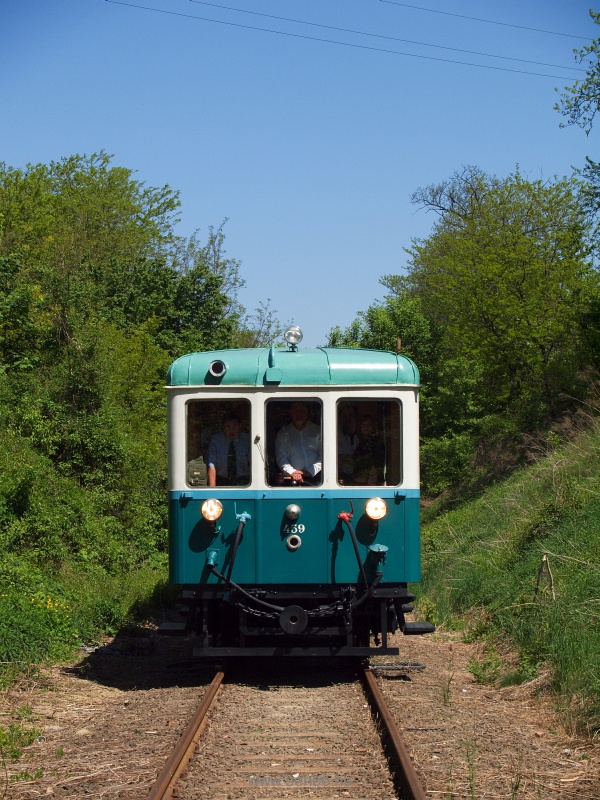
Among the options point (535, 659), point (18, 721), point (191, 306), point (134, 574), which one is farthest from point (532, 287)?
point (18, 721)

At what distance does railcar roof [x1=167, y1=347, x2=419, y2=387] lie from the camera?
30.7 ft

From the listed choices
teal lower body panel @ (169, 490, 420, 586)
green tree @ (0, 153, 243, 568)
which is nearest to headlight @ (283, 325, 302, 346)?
teal lower body panel @ (169, 490, 420, 586)

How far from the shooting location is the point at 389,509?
925cm

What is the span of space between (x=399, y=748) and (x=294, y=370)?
13.2 ft

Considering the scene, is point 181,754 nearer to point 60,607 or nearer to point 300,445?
point 300,445

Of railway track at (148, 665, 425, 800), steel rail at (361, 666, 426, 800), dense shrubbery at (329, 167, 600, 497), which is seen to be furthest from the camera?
dense shrubbery at (329, 167, 600, 497)

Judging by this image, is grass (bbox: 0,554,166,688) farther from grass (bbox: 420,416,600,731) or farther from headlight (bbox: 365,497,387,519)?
grass (bbox: 420,416,600,731)

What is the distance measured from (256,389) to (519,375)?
21467mm

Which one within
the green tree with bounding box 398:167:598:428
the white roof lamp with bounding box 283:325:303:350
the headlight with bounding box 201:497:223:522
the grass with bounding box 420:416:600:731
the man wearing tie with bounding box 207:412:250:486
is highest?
the green tree with bounding box 398:167:598:428

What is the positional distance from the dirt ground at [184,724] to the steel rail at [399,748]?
106mm

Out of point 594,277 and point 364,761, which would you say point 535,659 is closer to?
point 364,761

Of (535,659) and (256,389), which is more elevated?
(256,389)

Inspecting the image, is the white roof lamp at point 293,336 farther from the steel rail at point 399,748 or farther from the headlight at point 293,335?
the steel rail at point 399,748

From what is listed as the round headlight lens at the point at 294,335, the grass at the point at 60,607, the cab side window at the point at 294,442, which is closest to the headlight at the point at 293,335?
the round headlight lens at the point at 294,335
